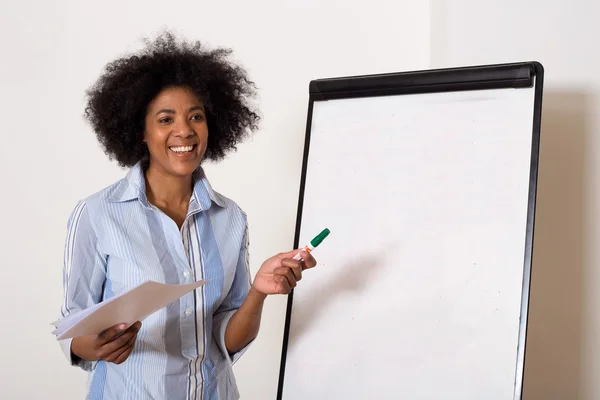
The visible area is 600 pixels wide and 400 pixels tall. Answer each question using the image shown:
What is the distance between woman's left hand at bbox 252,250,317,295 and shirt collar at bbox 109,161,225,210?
20 cm

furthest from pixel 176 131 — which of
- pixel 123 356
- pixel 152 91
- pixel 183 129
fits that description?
pixel 123 356

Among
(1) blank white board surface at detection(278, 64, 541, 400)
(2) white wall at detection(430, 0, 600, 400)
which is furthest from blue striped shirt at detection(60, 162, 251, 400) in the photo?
(2) white wall at detection(430, 0, 600, 400)

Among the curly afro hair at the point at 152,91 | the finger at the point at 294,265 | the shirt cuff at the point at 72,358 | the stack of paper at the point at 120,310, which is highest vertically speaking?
the curly afro hair at the point at 152,91

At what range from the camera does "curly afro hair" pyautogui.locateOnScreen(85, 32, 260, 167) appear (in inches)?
63.1

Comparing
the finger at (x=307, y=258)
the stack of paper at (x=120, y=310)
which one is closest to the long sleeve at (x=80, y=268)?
the stack of paper at (x=120, y=310)

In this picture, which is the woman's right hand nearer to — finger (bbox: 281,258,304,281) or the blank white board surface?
finger (bbox: 281,258,304,281)

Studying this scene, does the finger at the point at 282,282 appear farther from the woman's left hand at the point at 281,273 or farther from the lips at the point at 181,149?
the lips at the point at 181,149

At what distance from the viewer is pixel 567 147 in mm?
1935

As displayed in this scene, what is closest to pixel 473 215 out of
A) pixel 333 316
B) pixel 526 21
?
pixel 333 316

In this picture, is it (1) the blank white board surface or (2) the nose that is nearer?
(2) the nose

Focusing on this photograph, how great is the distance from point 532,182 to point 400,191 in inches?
13.6

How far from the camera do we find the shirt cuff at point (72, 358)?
142 centimetres

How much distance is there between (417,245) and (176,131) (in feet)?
2.17

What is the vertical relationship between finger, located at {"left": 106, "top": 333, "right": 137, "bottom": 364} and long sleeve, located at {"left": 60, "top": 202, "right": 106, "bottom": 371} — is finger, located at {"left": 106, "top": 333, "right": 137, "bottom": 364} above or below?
below
